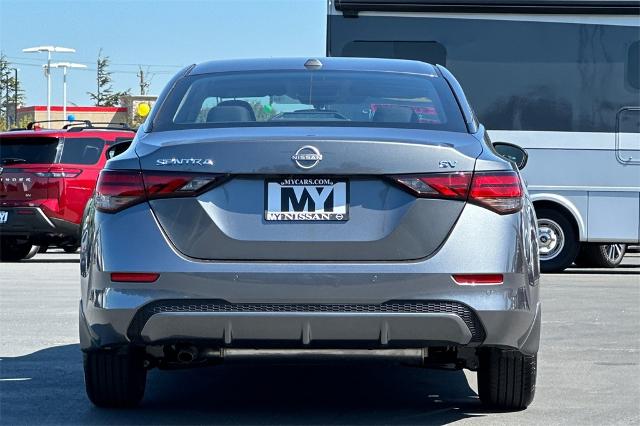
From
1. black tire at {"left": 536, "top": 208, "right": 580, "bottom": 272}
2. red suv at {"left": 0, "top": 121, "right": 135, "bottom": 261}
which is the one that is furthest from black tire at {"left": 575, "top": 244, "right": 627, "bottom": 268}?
red suv at {"left": 0, "top": 121, "right": 135, "bottom": 261}

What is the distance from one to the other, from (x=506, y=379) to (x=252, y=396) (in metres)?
1.38

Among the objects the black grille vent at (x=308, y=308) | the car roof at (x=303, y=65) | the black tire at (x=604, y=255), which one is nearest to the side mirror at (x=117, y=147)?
the car roof at (x=303, y=65)

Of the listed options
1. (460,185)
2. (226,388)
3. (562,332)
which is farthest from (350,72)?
(562,332)

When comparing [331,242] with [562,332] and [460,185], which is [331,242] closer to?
[460,185]

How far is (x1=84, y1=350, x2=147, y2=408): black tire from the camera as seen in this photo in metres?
6.28

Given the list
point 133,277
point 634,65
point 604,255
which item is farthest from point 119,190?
point 604,255

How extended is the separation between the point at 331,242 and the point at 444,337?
1.94 ft

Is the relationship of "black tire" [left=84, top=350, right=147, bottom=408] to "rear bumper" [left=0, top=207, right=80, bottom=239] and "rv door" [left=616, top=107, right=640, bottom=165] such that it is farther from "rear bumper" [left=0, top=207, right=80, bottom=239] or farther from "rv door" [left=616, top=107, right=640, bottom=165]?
"rear bumper" [left=0, top=207, right=80, bottom=239]

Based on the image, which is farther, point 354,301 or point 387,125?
point 387,125

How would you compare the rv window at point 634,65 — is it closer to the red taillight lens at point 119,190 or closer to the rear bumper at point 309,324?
the rear bumper at point 309,324

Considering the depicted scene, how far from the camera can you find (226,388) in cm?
733

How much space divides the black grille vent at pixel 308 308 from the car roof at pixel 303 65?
5.32ft

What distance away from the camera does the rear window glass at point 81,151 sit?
1900cm

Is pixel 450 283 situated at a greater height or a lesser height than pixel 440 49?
lesser
